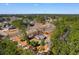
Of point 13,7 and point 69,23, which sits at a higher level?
point 13,7

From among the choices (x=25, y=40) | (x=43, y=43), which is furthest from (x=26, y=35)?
(x=43, y=43)

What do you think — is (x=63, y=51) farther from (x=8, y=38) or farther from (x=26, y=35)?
(x=8, y=38)

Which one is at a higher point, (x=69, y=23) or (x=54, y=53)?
(x=69, y=23)

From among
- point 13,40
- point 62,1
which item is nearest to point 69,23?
point 62,1
